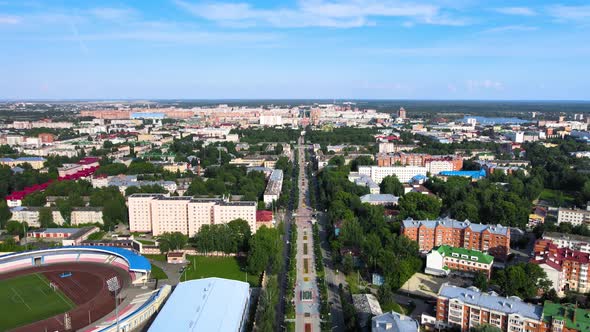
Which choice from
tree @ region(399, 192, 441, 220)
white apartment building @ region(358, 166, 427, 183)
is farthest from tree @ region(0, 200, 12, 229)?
white apartment building @ region(358, 166, 427, 183)

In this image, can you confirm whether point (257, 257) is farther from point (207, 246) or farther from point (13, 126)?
point (13, 126)

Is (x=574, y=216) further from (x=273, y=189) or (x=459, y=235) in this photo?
(x=273, y=189)

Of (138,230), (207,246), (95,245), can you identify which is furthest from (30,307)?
(138,230)

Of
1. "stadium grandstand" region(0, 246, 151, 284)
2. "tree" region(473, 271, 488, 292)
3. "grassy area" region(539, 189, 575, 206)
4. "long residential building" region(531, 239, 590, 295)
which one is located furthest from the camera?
"grassy area" region(539, 189, 575, 206)

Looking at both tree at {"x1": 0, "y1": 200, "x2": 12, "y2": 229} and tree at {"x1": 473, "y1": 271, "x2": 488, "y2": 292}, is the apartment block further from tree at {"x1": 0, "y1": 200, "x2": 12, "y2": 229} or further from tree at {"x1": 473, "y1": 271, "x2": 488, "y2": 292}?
tree at {"x1": 0, "y1": 200, "x2": 12, "y2": 229}

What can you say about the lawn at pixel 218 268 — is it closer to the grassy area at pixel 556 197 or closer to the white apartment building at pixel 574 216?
the white apartment building at pixel 574 216

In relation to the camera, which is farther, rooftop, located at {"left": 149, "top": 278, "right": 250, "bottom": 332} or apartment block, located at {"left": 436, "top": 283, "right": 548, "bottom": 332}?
apartment block, located at {"left": 436, "top": 283, "right": 548, "bottom": 332}
